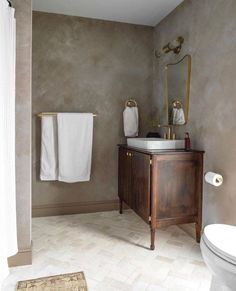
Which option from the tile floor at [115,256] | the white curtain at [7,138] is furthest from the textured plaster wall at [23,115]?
the tile floor at [115,256]

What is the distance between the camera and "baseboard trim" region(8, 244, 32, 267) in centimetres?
183

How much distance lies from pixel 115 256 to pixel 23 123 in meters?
1.32

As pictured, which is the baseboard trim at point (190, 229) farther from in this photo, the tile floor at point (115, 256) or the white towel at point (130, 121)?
the white towel at point (130, 121)

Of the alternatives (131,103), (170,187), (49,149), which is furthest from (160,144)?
(49,149)

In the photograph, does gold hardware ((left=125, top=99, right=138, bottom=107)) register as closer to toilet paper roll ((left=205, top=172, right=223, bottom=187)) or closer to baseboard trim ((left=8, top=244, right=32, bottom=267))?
toilet paper roll ((left=205, top=172, right=223, bottom=187))

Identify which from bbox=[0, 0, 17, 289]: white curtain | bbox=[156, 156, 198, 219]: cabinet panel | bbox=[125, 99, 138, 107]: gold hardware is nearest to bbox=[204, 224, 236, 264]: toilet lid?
bbox=[156, 156, 198, 219]: cabinet panel

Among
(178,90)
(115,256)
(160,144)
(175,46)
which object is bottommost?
(115,256)

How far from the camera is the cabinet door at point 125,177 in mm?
2594

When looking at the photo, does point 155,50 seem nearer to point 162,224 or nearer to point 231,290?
point 162,224

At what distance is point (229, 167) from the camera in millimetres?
1906

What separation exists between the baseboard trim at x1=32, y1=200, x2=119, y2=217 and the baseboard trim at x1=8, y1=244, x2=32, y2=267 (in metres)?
1.04

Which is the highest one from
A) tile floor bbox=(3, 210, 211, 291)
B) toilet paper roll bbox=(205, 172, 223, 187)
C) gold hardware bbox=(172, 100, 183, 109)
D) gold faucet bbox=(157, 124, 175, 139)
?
gold hardware bbox=(172, 100, 183, 109)

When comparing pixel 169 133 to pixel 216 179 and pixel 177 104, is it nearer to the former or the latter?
pixel 177 104

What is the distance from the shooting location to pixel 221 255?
3.74 feet
